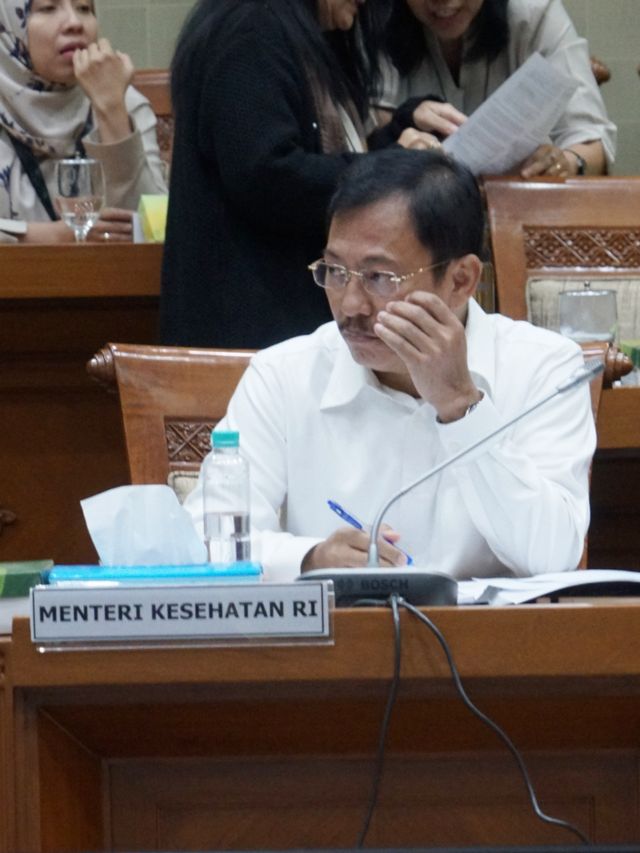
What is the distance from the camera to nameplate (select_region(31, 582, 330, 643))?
131 cm

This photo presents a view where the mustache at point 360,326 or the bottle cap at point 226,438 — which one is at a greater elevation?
the mustache at point 360,326

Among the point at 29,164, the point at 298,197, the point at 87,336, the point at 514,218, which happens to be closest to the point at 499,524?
the point at 298,197

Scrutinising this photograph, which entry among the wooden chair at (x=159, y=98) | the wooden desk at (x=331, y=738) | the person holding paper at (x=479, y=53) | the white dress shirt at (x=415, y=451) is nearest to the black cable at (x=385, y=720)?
the wooden desk at (x=331, y=738)

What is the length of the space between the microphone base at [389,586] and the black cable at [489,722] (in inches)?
0.7

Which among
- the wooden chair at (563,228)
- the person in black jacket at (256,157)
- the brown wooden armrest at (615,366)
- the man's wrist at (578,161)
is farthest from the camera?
the man's wrist at (578,161)

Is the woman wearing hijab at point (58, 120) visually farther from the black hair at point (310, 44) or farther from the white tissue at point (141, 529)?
the white tissue at point (141, 529)

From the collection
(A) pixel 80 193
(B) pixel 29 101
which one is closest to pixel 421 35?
(A) pixel 80 193

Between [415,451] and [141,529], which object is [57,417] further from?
[141,529]

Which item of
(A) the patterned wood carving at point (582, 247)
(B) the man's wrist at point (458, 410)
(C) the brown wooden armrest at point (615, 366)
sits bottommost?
(C) the brown wooden armrest at point (615, 366)

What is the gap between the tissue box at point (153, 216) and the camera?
3025 millimetres

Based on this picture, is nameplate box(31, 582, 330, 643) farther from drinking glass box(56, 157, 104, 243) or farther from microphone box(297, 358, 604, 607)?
drinking glass box(56, 157, 104, 243)

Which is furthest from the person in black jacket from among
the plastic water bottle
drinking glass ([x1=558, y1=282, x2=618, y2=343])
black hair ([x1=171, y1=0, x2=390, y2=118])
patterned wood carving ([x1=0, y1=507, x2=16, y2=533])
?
the plastic water bottle

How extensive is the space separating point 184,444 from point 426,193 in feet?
1.51

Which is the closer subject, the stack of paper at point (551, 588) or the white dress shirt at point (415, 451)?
the stack of paper at point (551, 588)
